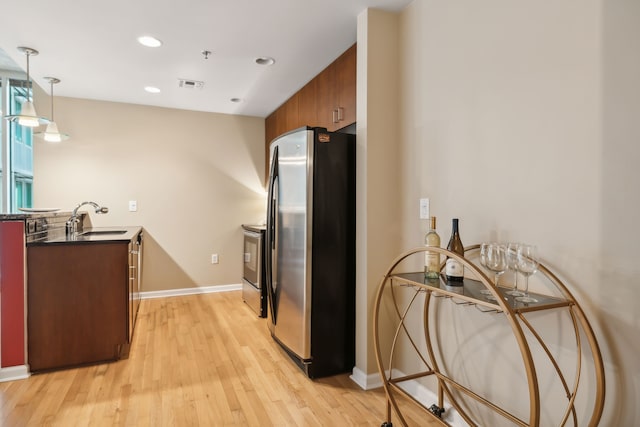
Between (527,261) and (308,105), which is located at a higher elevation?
(308,105)

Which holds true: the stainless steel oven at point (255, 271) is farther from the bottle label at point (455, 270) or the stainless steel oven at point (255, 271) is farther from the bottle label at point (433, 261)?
the bottle label at point (455, 270)

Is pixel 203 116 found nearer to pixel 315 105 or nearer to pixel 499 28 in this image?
pixel 315 105

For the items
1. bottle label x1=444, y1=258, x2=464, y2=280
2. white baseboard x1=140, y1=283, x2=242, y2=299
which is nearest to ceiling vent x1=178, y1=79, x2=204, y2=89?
white baseboard x1=140, y1=283, x2=242, y2=299

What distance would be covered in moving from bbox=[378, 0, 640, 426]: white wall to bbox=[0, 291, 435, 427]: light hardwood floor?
44.0 inches

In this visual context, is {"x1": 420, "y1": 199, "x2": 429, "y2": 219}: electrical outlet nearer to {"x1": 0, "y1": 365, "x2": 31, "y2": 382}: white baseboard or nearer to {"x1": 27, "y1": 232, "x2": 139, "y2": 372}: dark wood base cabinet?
{"x1": 27, "y1": 232, "x2": 139, "y2": 372}: dark wood base cabinet

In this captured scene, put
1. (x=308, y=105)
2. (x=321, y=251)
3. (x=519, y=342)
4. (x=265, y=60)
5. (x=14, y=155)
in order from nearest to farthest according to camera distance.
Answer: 1. (x=519, y=342)
2. (x=321, y=251)
3. (x=265, y=60)
4. (x=308, y=105)
5. (x=14, y=155)

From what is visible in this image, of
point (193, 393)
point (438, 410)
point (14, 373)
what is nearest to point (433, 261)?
point (438, 410)

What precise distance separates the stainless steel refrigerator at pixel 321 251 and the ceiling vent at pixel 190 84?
1624 mm

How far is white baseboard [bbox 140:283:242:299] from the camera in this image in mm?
4465

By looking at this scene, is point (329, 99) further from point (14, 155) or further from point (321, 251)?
point (14, 155)

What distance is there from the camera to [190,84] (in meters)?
3.64

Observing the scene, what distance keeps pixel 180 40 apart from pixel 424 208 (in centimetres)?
217

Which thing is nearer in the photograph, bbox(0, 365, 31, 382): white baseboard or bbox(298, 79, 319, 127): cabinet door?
bbox(0, 365, 31, 382): white baseboard

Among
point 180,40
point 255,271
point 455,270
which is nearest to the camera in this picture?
point 455,270
